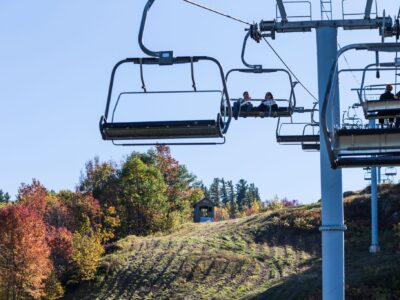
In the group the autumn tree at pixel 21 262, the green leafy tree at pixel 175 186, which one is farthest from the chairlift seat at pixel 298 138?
the green leafy tree at pixel 175 186

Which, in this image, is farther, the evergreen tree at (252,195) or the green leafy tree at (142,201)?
the evergreen tree at (252,195)

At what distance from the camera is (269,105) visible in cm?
1262

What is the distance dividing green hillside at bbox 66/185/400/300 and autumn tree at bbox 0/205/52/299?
1923 mm

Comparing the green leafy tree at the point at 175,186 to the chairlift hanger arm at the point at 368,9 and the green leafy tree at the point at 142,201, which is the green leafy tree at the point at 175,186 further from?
the chairlift hanger arm at the point at 368,9

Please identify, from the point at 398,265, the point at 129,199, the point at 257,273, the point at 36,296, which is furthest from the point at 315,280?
the point at 129,199

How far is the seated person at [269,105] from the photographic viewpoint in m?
12.6

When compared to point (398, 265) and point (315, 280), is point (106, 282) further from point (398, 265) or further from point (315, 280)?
point (398, 265)

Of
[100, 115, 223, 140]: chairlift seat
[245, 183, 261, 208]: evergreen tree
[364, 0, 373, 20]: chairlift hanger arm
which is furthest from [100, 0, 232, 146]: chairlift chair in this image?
[245, 183, 261, 208]: evergreen tree

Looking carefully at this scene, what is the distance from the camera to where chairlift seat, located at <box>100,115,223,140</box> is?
768 cm

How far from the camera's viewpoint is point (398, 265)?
104 feet

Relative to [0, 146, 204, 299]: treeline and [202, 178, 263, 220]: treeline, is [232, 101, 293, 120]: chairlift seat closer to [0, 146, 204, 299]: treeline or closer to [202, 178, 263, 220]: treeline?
[0, 146, 204, 299]: treeline

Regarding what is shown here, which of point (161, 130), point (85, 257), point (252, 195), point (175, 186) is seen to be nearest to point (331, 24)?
point (161, 130)

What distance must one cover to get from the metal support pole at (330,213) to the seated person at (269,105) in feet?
8.09

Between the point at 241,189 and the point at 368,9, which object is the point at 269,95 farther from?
the point at 241,189
